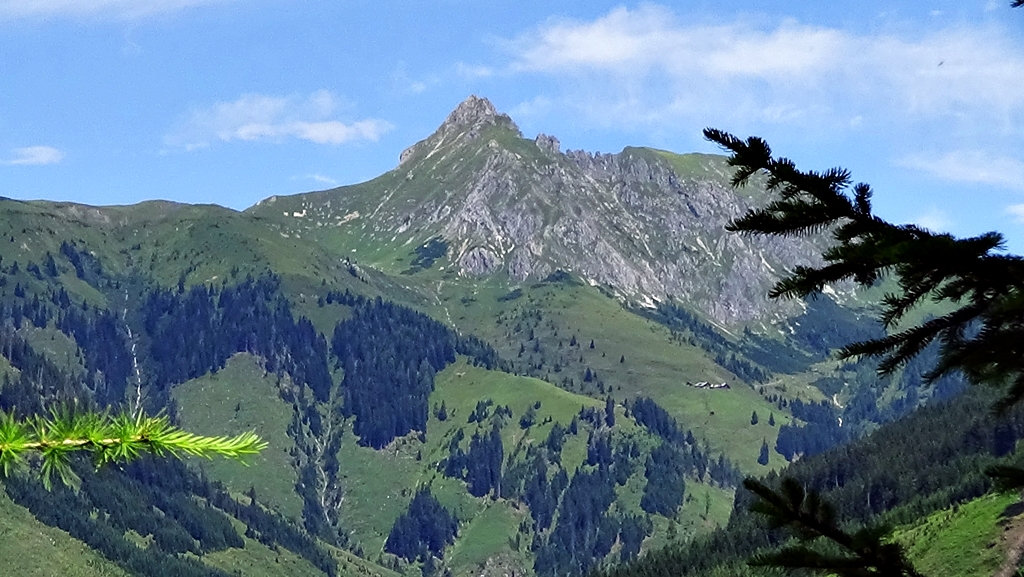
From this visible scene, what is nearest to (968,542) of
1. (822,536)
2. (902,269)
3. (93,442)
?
(822,536)

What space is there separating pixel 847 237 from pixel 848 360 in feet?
6.38

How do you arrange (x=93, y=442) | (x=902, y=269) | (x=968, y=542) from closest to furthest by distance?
1. (x=93, y=442)
2. (x=902, y=269)
3. (x=968, y=542)

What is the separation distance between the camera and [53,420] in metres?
7.00

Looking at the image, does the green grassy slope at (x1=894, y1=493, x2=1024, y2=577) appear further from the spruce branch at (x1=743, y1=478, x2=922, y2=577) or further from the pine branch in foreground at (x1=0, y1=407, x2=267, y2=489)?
the pine branch in foreground at (x1=0, y1=407, x2=267, y2=489)

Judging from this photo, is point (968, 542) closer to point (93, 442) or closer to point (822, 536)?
point (822, 536)

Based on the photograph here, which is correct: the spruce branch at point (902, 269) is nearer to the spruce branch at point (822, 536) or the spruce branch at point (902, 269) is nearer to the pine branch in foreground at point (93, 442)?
the spruce branch at point (822, 536)

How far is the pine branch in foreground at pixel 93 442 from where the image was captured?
6.79m

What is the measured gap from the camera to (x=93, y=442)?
6.88 meters

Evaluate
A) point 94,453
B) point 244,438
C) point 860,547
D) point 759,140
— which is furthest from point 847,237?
point 94,453

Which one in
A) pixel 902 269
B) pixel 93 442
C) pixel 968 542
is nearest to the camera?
pixel 93 442

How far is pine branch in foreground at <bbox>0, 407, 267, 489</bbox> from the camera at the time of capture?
6.79 meters

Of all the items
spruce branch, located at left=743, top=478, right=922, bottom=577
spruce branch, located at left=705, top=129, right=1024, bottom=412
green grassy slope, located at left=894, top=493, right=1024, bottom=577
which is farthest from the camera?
green grassy slope, located at left=894, top=493, right=1024, bottom=577

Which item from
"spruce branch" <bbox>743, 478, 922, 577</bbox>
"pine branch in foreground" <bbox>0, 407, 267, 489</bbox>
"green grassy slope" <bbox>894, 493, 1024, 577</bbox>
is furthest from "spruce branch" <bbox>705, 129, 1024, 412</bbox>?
"green grassy slope" <bbox>894, 493, 1024, 577</bbox>

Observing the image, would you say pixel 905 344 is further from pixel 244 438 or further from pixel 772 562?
pixel 244 438
